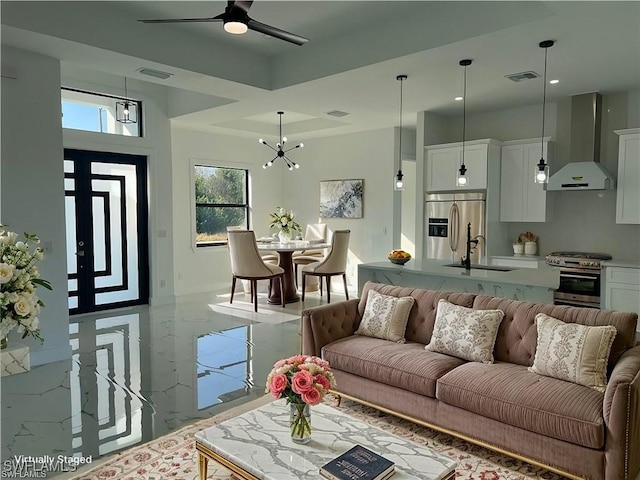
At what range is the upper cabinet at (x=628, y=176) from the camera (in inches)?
201

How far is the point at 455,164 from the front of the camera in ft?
21.0

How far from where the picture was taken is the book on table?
6.11 feet

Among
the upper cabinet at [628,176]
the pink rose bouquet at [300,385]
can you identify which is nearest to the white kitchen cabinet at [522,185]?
the upper cabinet at [628,176]

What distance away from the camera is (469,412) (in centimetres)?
270

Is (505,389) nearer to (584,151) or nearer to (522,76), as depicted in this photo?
(522,76)

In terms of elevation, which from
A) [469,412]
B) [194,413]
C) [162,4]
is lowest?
[194,413]

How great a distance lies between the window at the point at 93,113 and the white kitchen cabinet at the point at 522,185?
5.24 metres

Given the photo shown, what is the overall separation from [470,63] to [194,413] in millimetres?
3891

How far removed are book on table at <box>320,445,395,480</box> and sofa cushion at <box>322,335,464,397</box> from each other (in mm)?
982

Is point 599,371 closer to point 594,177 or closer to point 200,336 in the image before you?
point 594,177

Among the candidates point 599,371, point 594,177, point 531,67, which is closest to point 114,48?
point 531,67

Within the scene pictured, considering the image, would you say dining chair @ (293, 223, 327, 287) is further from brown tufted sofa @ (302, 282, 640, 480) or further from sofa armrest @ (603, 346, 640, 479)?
sofa armrest @ (603, 346, 640, 479)

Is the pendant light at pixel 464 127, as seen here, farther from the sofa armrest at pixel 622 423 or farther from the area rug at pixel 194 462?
the sofa armrest at pixel 622 423

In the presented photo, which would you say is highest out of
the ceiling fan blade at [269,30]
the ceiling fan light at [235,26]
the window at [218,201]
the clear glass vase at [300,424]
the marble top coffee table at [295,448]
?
the ceiling fan blade at [269,30]
